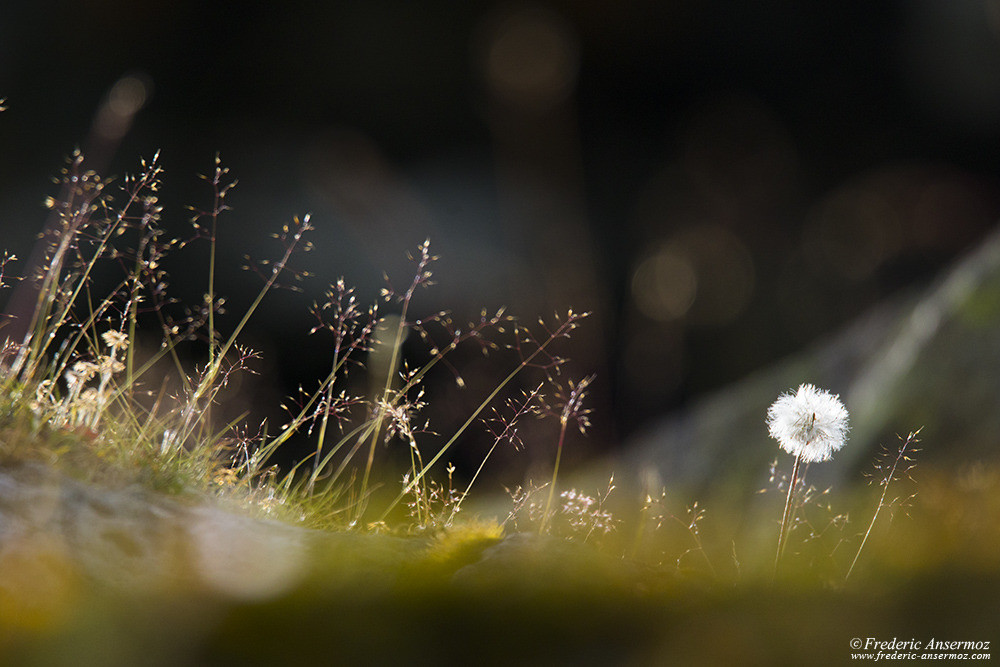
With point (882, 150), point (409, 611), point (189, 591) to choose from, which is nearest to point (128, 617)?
point (189, 591)

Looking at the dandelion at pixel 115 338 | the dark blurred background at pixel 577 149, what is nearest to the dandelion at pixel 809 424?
the dandelion at pixel 115 338

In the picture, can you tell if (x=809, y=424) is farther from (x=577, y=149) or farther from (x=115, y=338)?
(x=577, y=149)

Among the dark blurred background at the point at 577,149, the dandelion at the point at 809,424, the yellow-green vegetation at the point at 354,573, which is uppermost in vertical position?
the dark blurred background at the point at 577,149

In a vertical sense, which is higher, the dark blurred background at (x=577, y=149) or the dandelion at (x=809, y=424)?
the dark blurred background at (x=577, y=149)

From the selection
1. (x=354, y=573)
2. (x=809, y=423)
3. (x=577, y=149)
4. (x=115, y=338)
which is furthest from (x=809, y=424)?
(x=577, y=149)

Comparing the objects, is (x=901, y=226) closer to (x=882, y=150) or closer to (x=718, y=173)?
(x=882, y=150)

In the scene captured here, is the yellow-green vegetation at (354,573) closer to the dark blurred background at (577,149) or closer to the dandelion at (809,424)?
the dandelion at (809,424)

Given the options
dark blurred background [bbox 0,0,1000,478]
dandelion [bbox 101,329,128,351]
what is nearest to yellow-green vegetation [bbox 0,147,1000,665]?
dandelion [bbox 101,329,128,351]
